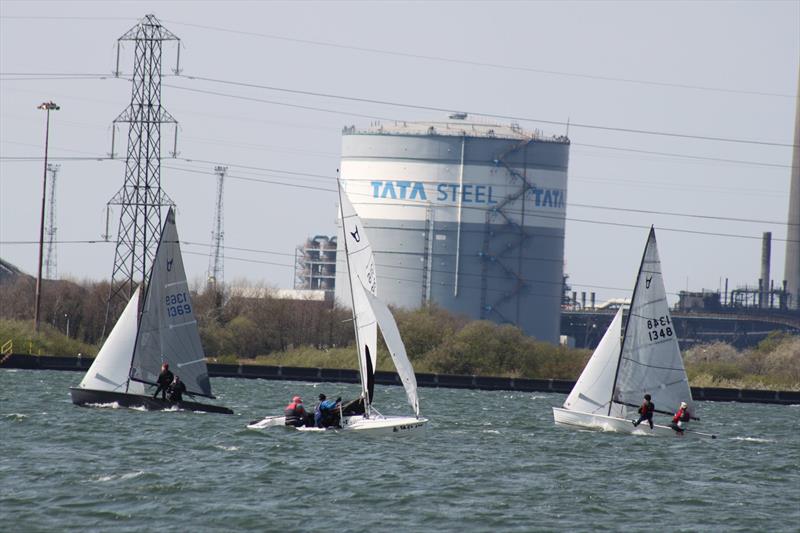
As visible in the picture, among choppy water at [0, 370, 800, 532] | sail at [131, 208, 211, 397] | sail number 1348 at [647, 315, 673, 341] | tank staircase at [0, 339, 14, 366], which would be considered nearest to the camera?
choppy water at [0, 370, 800, 532]

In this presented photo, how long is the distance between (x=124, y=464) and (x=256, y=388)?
34.1 metres

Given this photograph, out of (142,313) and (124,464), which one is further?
(142,313)

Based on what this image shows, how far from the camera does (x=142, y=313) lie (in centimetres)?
4475

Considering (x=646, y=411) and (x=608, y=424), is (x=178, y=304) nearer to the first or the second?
(x=608, y=424)

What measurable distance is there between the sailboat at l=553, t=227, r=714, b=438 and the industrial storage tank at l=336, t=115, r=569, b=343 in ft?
186

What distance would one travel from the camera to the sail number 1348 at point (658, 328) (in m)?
47.0

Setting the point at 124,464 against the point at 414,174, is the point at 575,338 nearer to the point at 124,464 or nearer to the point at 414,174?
the point at 414,174

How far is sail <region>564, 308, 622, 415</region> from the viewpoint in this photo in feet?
155

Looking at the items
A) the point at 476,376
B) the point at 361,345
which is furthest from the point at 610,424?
the point at 476,376

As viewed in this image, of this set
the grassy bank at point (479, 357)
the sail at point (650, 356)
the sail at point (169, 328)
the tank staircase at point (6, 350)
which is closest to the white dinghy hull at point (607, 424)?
the sail at point (650, 356)

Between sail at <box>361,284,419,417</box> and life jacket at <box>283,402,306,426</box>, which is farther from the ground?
sail at <box>361,284,419,417</box>

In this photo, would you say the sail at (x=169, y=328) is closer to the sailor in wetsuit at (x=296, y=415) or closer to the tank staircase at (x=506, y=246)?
the sailor in wetsuit at (x=296, y=415)

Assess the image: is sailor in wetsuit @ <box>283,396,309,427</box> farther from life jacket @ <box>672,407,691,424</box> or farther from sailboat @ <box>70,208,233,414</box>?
life jacket @ <box>672,407,691,424</box>

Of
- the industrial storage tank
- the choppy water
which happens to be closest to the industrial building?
the industrial storage tank
